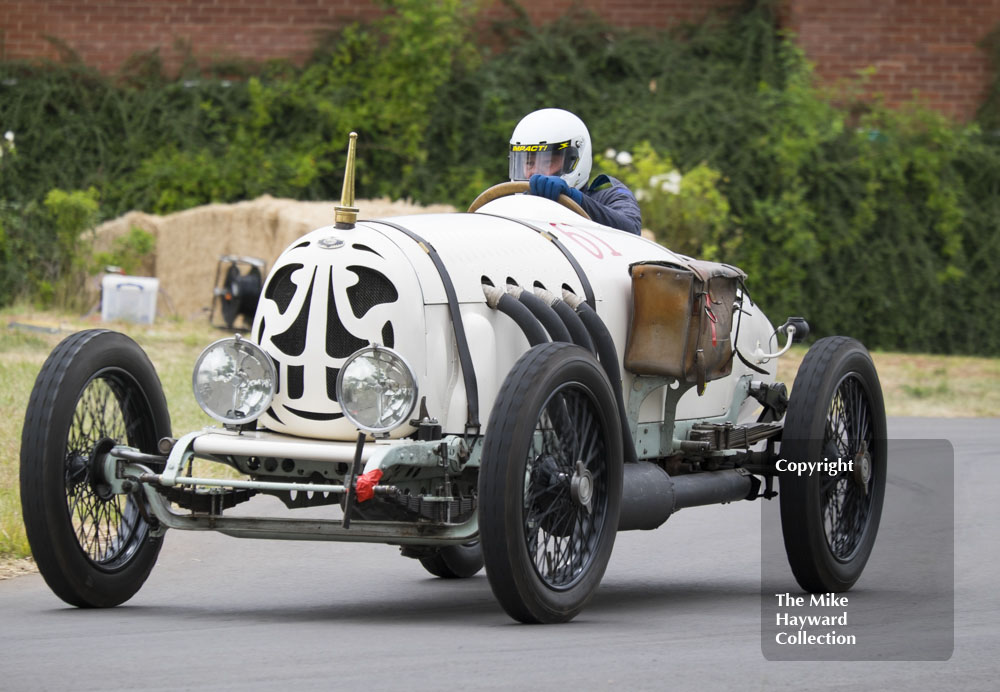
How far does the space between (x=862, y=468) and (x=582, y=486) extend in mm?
1972

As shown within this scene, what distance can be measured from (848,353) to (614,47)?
1538 centimetres

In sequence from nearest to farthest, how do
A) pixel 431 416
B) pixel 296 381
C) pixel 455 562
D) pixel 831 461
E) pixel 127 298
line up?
pixel 431 416, pixel 296 381, pixel 831 461, pixel 455 562, pixel 127 298

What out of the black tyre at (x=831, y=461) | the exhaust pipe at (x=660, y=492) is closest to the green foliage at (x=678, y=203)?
the black tyre at (x=831, y=461)

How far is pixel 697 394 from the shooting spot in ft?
23.9

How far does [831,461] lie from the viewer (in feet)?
23.6

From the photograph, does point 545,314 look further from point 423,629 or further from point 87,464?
point 87,464

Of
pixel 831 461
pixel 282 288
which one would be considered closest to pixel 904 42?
pixel 831 461

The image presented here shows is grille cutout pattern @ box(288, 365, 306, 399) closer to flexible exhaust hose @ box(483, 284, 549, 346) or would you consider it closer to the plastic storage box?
flexible exhaust hose @ box(483, 284, 549, 346)

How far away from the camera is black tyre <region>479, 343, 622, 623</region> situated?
5441 mm

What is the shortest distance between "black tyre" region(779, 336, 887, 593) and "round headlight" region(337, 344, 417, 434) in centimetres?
196

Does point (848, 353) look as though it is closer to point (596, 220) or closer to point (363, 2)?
point (596, 220)

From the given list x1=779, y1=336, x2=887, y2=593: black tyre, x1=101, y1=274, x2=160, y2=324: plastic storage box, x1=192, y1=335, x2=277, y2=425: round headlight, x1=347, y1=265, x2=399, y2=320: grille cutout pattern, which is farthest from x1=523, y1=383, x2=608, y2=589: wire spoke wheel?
x1=101, y1=274, x2=160, y2=324: plastic storage box

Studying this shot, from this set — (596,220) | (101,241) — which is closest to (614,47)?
(101,241)

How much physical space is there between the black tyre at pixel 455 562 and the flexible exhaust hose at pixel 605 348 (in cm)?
117
